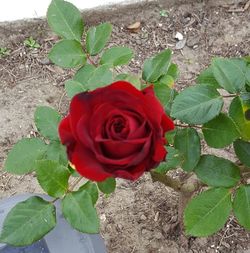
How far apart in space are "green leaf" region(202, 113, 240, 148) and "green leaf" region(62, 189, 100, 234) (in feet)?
0.86

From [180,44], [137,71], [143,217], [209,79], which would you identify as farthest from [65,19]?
[180,44]

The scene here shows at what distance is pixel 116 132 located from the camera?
77 cm

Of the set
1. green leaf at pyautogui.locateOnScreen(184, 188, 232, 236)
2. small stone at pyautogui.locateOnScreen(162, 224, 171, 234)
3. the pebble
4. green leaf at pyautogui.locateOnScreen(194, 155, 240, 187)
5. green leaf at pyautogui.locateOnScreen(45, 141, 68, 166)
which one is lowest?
small stone at pyautogui.locateOnScreen(162, 224, 171, 234)

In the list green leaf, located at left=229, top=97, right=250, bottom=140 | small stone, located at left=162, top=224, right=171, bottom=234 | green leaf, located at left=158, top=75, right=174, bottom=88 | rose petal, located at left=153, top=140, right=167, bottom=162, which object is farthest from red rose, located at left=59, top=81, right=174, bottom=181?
small stone, located at left=162, top=224, right=171, bottom=234

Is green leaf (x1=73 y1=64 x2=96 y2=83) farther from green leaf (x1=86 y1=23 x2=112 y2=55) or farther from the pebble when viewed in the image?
the pebble

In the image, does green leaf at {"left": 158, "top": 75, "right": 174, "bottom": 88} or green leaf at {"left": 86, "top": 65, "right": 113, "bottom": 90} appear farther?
green leaf at {"left": 158, "top": 75, "right": 174, "bottom": 88}

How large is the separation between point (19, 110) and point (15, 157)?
37.7 inches

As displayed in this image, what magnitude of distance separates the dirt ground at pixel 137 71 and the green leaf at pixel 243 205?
2.33 ft

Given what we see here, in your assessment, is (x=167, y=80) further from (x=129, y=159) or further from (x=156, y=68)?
(x=129, y=159)

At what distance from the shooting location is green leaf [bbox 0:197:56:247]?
39.6 inches

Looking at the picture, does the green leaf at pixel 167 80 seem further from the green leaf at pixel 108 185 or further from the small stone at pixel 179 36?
the small stone at pixel 179 36

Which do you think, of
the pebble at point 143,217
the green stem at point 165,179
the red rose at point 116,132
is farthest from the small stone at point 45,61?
the red rose at point 116,132

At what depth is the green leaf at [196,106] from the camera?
3.35 feet

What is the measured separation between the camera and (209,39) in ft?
7.55
